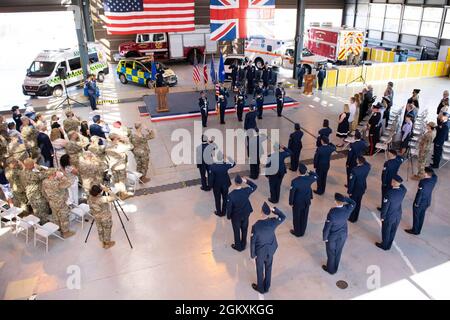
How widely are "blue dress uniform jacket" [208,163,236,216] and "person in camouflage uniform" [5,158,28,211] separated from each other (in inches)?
157

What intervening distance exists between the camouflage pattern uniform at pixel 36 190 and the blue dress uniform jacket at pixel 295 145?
241 inches

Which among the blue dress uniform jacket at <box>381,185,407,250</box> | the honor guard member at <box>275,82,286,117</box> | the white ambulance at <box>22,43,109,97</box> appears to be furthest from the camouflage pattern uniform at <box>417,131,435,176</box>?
the white ambulance at <box>22,43,109,97</box>

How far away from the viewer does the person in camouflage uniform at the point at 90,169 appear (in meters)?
7.71

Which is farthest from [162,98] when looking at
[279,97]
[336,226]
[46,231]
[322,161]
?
[336,226]

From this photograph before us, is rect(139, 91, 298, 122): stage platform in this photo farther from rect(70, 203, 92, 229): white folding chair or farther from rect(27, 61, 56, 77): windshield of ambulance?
rect(70, 203, 92, 229): white folding chair

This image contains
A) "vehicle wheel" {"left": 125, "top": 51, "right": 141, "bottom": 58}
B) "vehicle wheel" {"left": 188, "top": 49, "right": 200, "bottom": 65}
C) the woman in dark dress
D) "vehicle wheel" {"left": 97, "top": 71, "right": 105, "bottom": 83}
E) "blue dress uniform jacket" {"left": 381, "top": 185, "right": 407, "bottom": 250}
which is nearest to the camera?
"blue dress uniform jacket" {"left": 381, "top": 185, "right": 407, "bottom": 250}

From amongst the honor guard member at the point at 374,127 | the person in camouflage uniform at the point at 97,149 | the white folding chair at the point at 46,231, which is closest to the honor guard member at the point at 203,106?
the person in camouflage uniform at the point at 97,149

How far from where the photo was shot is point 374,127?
11.0 metres

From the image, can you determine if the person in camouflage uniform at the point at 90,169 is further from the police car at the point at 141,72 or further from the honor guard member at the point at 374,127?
the police car at the point at 141,72

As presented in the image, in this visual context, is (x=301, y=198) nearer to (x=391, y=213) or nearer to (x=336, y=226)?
(x=336, y=226)

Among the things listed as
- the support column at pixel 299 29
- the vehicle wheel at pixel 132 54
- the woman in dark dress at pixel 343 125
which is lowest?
the woman in dark dress at pixel 343 125

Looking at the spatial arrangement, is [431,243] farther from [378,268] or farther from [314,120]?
[314,120]

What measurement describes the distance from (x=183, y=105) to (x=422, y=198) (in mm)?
11012

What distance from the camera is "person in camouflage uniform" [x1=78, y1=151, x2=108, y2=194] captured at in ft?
25.3
